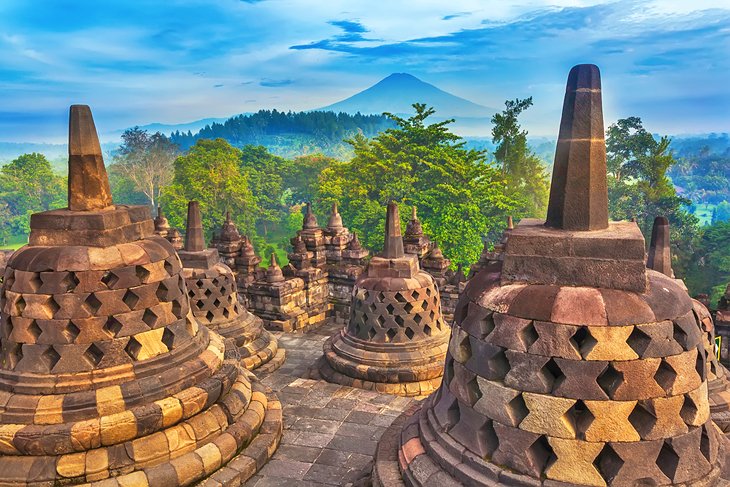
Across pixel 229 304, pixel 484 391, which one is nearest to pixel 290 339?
pixel 229 304

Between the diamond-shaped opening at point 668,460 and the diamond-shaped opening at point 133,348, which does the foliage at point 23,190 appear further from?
the diamond-shaped opening at point 668,460

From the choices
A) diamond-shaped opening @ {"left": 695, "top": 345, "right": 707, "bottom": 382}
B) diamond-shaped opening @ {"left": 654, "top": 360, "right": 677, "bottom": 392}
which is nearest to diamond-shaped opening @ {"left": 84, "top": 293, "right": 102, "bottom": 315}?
diamond-shaped opening @ {"left": 654, "top": 360, "right": 677, "bottom": 392}

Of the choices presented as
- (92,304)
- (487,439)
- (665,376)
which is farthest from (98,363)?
(665,376)

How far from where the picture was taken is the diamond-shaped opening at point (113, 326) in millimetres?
5078

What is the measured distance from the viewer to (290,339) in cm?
1311

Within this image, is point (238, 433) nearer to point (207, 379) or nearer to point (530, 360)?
point (207, 379)

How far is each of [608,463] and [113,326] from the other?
14.7 feet

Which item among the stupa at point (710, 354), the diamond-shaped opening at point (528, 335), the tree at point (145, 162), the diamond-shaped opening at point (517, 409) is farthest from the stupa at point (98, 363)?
the tree at point (145, 162)

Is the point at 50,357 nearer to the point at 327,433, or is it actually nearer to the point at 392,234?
the point at 327,433

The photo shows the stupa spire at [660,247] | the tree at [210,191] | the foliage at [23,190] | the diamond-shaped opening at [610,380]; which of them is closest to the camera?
the diamond-shaped opening at [610,380]

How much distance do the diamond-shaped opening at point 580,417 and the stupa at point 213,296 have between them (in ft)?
24.9

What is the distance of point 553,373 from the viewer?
11.2 feet

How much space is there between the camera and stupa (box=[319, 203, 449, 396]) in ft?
29.0

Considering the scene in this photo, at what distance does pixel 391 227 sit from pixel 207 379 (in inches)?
178
